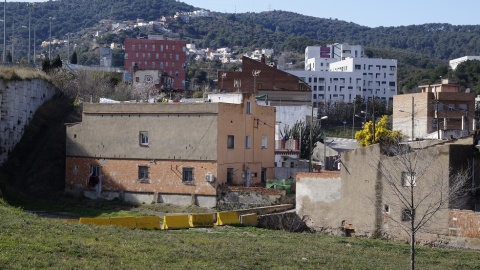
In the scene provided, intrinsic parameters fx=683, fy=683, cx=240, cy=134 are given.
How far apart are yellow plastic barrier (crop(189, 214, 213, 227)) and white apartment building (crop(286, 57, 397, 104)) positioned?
290ft

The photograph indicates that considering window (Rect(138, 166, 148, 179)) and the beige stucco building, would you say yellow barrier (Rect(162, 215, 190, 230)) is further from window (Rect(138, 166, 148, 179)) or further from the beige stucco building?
window (Rect(138, 166, 148, 179))

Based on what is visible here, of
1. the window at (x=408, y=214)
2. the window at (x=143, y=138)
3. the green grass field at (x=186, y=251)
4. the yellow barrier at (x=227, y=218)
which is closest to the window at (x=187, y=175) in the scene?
the window at (x=143, y=138)

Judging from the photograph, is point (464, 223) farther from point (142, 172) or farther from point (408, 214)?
point (142, 172)

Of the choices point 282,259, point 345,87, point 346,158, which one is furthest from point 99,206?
point 345,87

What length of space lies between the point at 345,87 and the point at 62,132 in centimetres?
8636

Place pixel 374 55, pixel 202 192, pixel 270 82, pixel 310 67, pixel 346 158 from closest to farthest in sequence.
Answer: pixel 346 158 < pixel 202 192 < pixel 270 82 < pixel 310 67 < pixel 374 55

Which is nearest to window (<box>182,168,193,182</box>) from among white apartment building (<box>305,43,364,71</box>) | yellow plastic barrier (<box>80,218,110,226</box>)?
→ yellow plastic barrier (<box>80,218,110,226</box>)

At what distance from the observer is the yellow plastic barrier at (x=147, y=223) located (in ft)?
98.5

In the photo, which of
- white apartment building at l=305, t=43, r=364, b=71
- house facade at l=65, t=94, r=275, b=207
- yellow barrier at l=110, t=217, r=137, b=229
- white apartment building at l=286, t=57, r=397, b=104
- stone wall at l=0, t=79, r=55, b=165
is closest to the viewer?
yellow barrier at l=110, t=217, r=137, b=229

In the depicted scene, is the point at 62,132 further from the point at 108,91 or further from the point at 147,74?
the point at 147,74

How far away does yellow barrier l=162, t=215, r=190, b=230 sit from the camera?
3145cm

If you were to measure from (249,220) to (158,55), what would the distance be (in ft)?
324

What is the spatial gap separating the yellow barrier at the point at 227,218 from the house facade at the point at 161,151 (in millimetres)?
6087

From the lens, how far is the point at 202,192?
4075 centimetres
